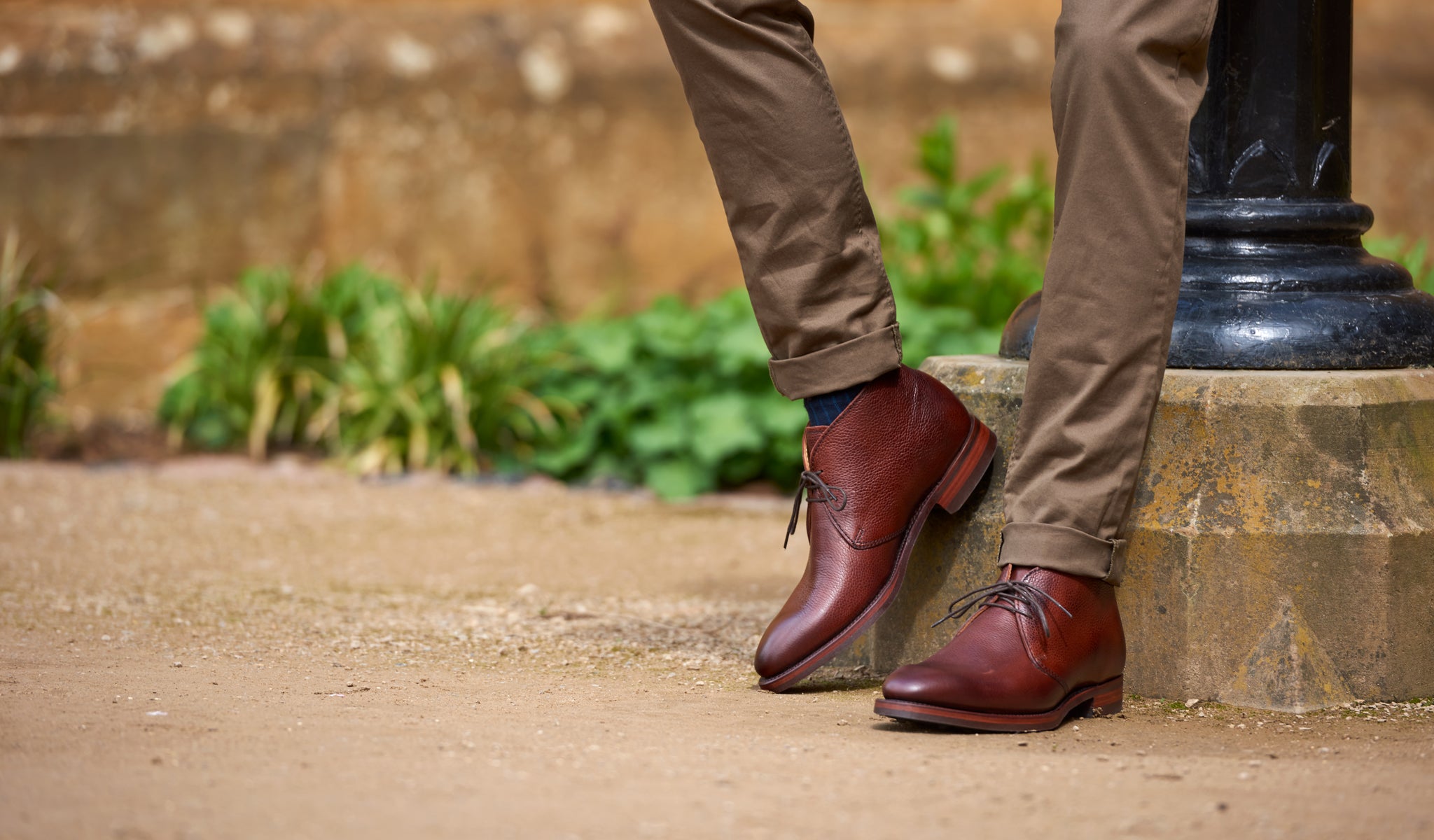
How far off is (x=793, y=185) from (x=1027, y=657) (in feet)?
2.10

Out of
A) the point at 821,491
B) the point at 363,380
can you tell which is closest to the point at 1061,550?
the point at 821,491

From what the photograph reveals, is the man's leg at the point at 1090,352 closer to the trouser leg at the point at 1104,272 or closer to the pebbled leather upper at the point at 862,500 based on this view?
the trouser leg at the point at 1104,272

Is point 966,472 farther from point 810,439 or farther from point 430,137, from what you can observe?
point 430,137

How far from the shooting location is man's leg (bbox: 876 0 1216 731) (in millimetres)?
1574

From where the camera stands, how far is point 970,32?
4.91 m

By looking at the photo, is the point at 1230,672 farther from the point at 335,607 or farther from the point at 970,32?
the point at 970,32

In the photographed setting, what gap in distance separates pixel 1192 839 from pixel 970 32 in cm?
414

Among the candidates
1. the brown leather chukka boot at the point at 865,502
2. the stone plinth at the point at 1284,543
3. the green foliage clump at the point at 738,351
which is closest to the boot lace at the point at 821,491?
the brown leather chukka boot at the point at 865,502

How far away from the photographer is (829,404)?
5.84 feet

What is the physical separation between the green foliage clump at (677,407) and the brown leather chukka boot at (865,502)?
1.87 meters

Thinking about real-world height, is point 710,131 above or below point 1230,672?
above

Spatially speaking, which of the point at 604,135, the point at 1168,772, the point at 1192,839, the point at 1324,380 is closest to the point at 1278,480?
the point at 1324,380

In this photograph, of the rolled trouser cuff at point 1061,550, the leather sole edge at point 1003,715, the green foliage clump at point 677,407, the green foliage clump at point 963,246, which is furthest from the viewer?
the green foliage clump at point 963,246

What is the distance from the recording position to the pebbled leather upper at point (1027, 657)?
5.05 feet
